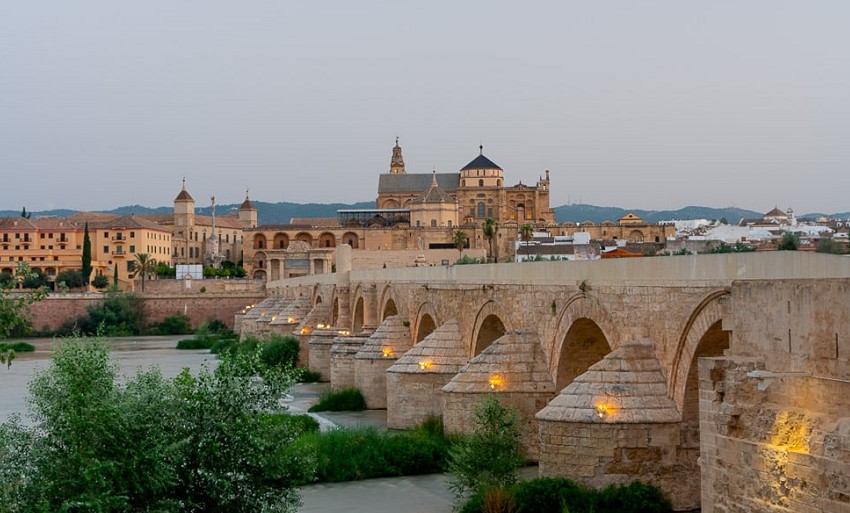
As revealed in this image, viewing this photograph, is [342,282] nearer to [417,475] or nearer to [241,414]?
[417,475]

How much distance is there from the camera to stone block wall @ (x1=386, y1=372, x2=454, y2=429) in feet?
62.4

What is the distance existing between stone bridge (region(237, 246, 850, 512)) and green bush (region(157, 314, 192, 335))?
42.6 meters

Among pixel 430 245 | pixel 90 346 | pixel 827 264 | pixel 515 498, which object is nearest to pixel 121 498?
pixel 90 346

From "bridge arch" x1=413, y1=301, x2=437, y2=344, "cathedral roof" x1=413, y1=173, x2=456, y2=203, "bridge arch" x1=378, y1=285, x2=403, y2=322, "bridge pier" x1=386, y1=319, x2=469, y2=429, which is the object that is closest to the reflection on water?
"bridge arch" x1=378, y1=285, x2=403, y2=322

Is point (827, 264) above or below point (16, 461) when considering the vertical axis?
above

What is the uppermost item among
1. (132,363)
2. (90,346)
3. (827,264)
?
(827,264)

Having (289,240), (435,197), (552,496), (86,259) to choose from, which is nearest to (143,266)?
(86,259)

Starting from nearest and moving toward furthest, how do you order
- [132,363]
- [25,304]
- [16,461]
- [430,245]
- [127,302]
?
[25,304] < [16,461] < [132,363] < [127,302] < [430,245]

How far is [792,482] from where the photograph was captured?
8.48 metres

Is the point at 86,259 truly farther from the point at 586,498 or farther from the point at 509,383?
the point at 586,498

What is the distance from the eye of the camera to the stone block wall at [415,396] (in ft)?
62.4

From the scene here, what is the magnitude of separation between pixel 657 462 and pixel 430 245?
69.7 m

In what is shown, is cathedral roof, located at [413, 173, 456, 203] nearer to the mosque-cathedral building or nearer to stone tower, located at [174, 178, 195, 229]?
the mosque-cathedral building

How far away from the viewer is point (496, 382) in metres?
15.7
